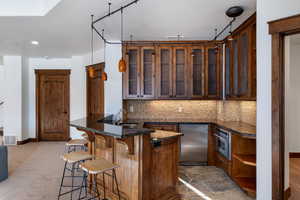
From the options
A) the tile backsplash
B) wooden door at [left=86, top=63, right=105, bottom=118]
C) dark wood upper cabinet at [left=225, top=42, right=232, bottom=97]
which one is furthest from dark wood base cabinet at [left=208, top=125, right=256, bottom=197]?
wooden door at [left=86, top=63, right=105, bottom=118]

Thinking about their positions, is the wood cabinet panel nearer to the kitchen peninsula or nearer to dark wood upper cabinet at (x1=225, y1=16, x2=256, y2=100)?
dark wood upper cabinet at (x1=225, y1=16, x2=256, y2=100)

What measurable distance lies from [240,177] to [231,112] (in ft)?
5.20

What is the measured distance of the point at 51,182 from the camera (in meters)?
3.47

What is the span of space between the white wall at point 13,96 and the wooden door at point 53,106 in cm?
59

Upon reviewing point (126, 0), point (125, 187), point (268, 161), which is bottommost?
point (125, 187)

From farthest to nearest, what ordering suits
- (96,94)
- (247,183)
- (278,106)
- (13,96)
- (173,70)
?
1. (13,96)
2. (96,94)
3. (173,70)
4. (247,183)
5. (278,106)

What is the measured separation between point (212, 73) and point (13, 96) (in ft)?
19.3

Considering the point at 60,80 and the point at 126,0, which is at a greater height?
the point at 126,0

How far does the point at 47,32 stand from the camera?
13.3ft

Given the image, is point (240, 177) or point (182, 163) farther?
point (182, 163)

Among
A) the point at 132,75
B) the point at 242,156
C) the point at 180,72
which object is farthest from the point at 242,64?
the point at 132,75

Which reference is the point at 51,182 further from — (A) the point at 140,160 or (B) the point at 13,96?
(B) the point at 13,96

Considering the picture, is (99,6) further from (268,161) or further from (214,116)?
(214,116)

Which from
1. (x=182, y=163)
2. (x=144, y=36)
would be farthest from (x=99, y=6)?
(x=182, y=163)
